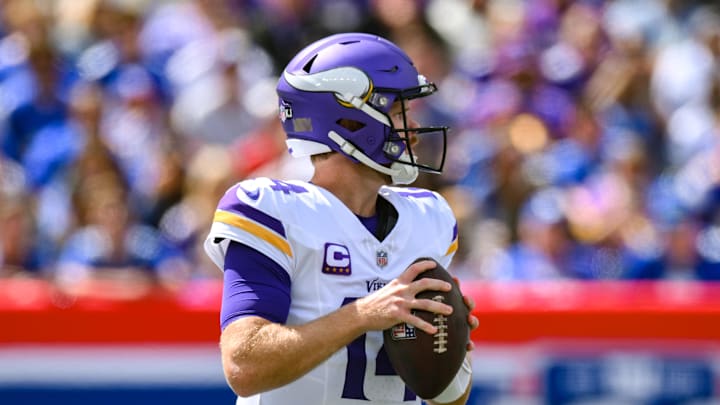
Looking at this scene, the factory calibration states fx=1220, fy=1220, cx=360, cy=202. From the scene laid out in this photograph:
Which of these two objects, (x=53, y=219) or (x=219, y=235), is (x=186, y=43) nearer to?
(x=53, y=219)

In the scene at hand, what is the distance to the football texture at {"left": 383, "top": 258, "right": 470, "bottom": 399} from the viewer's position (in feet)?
9.62

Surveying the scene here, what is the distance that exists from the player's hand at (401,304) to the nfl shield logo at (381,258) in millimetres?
202

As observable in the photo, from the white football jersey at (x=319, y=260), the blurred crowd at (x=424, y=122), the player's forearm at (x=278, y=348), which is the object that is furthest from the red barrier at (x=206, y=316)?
the player's forearm at (x=278, y=348)

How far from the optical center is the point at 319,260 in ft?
10.0

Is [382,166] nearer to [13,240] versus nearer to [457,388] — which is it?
[457,388]

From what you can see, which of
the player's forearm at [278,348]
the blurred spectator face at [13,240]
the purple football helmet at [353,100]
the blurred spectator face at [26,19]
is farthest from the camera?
the blurred spectator face at [26,19]

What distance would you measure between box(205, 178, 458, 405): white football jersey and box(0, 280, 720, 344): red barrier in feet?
8.32

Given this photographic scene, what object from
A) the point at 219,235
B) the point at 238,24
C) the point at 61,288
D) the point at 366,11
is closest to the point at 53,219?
the point at 61,288

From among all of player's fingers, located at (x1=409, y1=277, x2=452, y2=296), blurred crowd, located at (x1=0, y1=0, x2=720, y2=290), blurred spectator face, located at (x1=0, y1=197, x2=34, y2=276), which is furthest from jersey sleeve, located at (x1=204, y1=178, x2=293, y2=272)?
blurred spectator face, located at (x1=0, y1=197, x2=34, y2=276)

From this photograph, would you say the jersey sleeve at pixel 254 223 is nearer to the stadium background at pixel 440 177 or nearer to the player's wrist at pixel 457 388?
the player's wrist at pixel 457 388

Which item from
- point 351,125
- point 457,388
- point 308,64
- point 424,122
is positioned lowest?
point 457,388

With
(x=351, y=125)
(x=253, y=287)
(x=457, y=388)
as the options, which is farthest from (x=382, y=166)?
(x=457, y=388)

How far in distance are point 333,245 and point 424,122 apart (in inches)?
205

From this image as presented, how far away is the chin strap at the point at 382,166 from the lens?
3.18m
